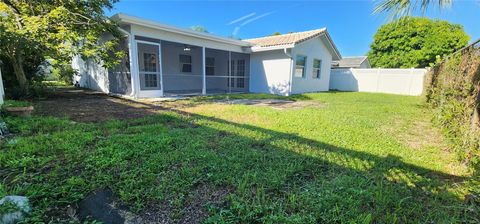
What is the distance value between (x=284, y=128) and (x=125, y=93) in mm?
7586

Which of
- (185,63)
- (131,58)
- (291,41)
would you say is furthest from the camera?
(185,63)

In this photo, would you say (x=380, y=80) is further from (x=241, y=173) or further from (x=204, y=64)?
(x=241, y=173)

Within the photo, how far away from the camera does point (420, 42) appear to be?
973 inches

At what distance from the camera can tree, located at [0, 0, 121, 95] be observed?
6305 mm

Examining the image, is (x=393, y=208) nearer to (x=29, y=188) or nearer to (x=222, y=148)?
(x=222, y=148)

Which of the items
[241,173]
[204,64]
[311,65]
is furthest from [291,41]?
[241,173]

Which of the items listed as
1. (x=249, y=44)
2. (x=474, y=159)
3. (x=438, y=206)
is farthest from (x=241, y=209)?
(x=249, y=44)

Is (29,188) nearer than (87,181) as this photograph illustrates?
Yes

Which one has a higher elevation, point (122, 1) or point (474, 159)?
point (122, 1)

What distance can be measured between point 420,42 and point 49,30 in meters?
32.4

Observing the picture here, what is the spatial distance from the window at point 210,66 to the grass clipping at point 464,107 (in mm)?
11704

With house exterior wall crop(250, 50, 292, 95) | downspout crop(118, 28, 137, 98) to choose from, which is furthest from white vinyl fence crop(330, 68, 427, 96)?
downspout crop(118, 28, 137, 98)

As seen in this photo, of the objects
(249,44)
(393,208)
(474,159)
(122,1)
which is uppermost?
(122,1)

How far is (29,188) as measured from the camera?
1945 mm
